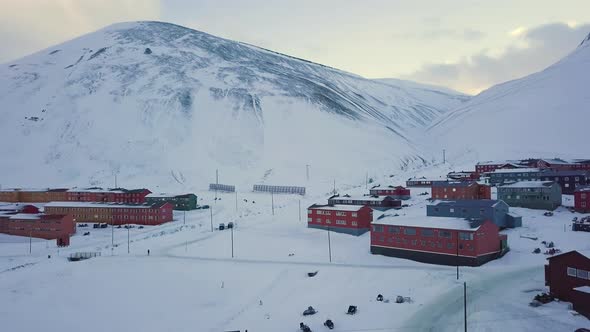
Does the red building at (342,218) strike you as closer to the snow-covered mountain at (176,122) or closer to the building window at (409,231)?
the building window at (409,231)

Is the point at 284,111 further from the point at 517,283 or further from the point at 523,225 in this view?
the point at 517,283

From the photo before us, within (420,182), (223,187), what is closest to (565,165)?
(420,182)

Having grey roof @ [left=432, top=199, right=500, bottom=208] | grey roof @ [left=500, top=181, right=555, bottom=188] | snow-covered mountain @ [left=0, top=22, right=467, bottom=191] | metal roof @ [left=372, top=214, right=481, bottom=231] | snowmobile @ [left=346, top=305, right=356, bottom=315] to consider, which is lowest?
snowmobile @ [left=346, top=305, right=356, bottom=315]

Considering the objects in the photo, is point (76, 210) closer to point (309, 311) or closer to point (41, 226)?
point (41, 226)

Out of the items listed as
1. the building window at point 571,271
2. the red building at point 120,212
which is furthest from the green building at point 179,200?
the building window at point 571,271

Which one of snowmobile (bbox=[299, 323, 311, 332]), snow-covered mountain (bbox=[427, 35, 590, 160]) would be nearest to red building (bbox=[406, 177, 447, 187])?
snow-covered mountain (bbox=[427, 35, 590, 160])

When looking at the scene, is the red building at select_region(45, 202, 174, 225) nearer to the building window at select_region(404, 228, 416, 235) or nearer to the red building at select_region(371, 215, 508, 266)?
the red building at select_region(371, 215, 508, 266)
